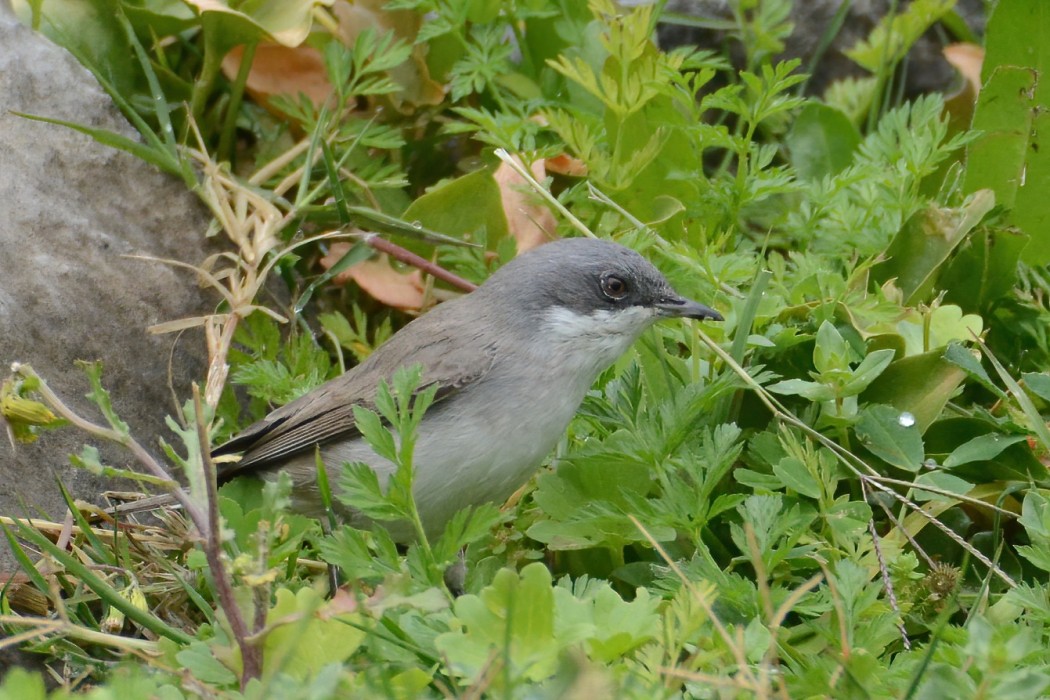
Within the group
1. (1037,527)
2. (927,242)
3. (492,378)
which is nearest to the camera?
(1037,527)

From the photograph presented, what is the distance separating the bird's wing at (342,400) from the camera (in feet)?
10.1

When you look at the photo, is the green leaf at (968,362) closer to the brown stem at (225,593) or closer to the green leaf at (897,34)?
the green leaf at (897,34)

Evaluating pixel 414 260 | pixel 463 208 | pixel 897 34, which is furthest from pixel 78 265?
pixel 897 34

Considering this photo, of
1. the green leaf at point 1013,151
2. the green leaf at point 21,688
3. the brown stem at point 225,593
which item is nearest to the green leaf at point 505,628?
the brown stem at point 225,593

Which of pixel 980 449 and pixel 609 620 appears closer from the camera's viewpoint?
pixel 609 620

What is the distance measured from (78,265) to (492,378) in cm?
150

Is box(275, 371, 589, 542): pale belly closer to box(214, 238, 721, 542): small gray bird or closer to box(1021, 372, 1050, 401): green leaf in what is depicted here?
box(214, 238, 721, 542): small gray bird

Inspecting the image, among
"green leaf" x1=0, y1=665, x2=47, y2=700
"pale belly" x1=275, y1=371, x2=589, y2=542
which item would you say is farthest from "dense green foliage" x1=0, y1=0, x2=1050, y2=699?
"pale belly" x1=275, y1=371, x2=589, y2=542

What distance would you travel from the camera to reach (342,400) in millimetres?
3207

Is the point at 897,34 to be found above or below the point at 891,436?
above

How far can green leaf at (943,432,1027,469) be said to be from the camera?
9.45 ft

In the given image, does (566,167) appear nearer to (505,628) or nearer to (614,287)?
(614,287)

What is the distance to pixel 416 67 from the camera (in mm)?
4301

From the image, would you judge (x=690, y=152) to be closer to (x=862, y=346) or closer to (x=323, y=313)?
(x=862, y=346)
